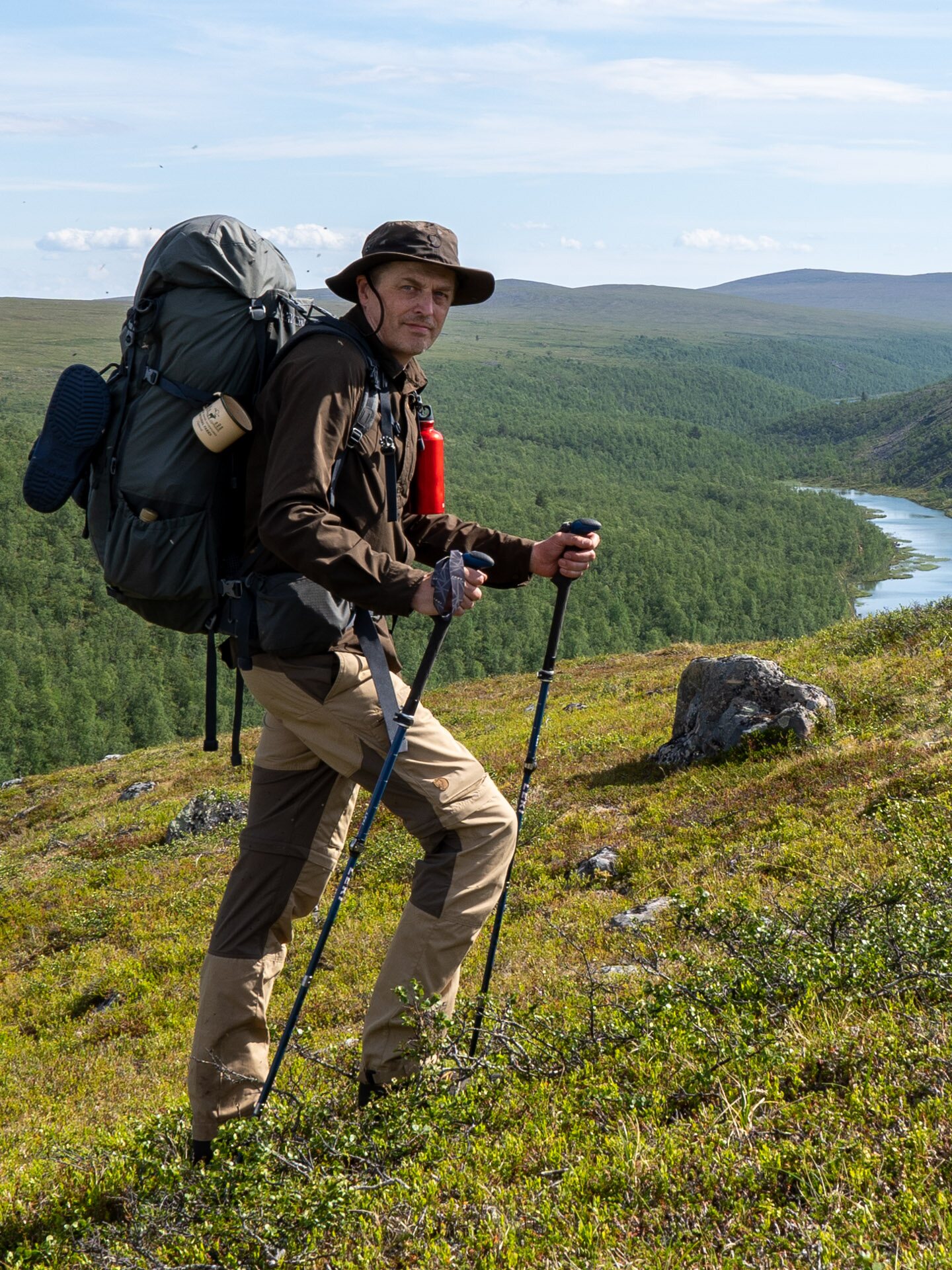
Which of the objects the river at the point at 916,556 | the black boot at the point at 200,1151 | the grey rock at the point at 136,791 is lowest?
the river at the point at 916,556

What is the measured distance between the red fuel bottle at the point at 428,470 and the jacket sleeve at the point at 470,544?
0.06 m

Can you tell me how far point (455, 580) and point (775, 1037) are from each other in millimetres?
2214

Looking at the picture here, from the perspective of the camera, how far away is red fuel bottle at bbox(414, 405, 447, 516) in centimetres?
484

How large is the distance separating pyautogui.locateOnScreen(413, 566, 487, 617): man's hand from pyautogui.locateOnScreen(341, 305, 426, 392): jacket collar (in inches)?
40.2

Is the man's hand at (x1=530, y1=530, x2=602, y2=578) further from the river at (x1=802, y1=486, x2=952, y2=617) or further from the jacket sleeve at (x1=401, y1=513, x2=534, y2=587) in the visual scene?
the river at (x1=802, y1=486, x2=952, y2=617)

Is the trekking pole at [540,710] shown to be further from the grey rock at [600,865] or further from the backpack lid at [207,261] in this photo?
the grey rock at [600,865]

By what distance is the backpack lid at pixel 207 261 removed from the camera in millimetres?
4324

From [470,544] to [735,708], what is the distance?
283 inches

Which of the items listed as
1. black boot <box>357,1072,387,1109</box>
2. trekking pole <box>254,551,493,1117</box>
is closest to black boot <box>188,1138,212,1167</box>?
trekking pole <box>254,551,493,1117</box>

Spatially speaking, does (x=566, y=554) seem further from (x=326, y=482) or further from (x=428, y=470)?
(x=326, y=482)

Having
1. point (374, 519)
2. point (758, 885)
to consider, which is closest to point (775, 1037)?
point (374, 519)

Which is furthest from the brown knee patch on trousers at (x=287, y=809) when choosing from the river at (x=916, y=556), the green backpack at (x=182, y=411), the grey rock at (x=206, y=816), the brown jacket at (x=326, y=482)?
the river at (x=916, y=556)

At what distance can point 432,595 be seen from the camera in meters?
4.02

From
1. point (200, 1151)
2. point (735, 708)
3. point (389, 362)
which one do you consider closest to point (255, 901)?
point (200, 1151)
